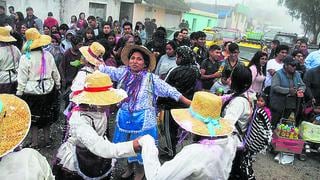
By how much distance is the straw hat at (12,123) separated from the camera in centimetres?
170

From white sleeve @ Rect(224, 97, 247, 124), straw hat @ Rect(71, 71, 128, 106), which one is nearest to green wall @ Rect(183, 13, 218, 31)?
white sleeve @ Rect(224, 97, 247, 124)

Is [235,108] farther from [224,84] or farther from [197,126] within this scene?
[224,84]

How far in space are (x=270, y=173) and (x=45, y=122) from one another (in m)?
3.58

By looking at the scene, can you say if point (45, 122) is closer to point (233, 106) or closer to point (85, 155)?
point (85, 155)

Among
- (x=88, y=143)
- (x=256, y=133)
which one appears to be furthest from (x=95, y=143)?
(x=256, y=133)

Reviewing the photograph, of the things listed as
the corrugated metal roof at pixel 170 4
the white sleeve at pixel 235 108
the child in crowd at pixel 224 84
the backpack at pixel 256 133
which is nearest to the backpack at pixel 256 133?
the backpack at pixel 256 133

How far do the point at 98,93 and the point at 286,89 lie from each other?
4146 millimetres

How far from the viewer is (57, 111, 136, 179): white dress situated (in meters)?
2.38

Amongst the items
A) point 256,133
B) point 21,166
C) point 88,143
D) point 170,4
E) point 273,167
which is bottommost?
point 273,167

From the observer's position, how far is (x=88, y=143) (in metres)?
2.49

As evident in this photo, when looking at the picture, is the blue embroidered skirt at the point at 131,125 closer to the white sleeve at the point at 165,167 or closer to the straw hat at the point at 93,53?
the straw hat at the point at 93,53

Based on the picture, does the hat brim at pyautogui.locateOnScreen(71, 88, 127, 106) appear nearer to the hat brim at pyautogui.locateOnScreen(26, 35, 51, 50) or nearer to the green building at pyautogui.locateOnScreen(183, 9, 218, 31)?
the hat brim at pyautogui.locateOnScreen(26, 35, 51, 50)

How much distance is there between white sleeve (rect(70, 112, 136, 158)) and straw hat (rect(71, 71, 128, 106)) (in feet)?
0.50

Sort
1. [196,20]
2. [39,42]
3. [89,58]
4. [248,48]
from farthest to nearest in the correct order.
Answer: [196,20] < [248,48] < [39,42] < [89,58]
